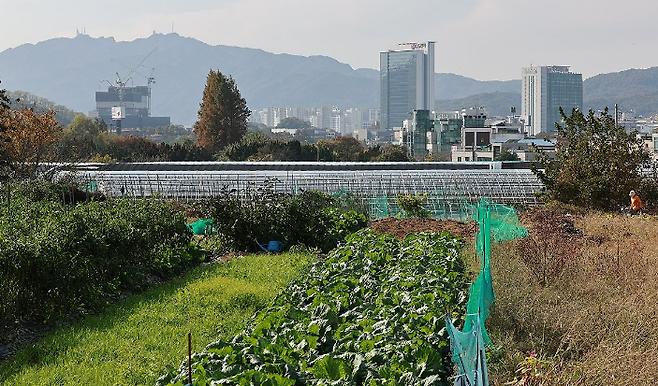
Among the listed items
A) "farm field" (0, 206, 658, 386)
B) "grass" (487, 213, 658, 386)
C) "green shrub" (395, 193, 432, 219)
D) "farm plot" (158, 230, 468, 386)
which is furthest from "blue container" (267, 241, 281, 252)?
"green shrub" (395, 193, 432, 219)

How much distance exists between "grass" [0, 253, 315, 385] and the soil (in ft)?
14.8

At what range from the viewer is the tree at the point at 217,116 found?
188 feet

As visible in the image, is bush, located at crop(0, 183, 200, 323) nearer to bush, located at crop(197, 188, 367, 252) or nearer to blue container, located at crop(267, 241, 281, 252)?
bush, located at crop(197, 188, 367, 252)

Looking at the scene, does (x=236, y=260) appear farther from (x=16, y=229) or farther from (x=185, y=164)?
(x=185, y=164)

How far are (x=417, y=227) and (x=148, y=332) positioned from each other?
9110 mm

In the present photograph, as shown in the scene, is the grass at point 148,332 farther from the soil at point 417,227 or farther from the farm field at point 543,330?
the soil at point 417,227

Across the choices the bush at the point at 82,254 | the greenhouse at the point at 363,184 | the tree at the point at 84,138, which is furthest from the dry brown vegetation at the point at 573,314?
the tree at the point at 84,138

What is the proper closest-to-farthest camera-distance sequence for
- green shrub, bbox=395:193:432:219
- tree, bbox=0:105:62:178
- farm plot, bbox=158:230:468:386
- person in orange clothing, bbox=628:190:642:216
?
farm plot, bbox=158:230:468:386, person in orange clothing, bbox=628:190:642:216, green shrub, bbox=395:193:432:219, tree, bbox=0:105:62:178

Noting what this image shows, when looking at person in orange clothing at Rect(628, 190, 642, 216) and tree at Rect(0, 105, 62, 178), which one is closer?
person in orange clothing at Rect(628, 190, 642, 216)

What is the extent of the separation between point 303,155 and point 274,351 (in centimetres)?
4670

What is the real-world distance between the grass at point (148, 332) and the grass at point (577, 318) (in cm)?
275

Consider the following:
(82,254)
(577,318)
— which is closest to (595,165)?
(577,318)

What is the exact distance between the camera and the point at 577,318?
7031 mm

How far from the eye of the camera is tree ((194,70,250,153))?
57250 millimetres
